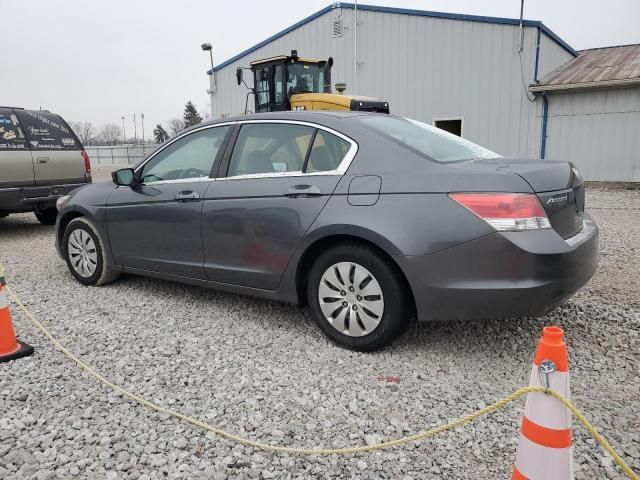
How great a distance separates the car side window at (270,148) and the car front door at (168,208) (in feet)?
0.65

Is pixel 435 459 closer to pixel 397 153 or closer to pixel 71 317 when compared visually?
pixel 397 153

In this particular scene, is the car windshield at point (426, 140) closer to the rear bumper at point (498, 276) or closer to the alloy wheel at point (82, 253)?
the rear bumper at point (498, 276)

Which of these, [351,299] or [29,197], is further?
[29,197]

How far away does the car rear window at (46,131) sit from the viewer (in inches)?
300

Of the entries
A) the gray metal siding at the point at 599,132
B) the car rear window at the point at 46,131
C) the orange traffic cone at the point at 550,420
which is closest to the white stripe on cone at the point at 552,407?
the orange traffic cone at the point at 550,420

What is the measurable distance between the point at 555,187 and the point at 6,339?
11.6ft

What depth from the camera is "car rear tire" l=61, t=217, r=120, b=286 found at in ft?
15.8

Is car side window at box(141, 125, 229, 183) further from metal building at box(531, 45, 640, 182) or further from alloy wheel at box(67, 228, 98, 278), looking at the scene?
metal building at box(531, 45, 640, 182)

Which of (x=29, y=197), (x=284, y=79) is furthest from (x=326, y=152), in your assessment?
(x=284, y=79)

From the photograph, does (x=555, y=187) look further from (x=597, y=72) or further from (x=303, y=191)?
(x=597, y=72)

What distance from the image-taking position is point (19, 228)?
880 cm

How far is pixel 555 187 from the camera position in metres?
2.97

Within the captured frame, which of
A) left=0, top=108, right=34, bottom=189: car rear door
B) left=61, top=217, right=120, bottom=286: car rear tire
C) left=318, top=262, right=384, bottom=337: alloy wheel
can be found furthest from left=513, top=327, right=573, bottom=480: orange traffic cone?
left=0, top=108, right=34, bottom=189: car rear door

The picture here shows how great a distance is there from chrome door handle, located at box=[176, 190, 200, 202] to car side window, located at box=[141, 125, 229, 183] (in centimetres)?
17
